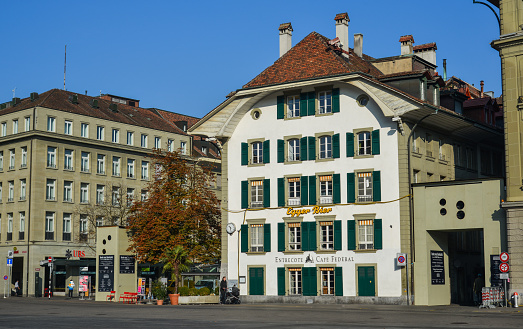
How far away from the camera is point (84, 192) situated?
85.7 meters

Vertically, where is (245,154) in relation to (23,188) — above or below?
below

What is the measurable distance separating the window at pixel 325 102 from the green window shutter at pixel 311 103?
0.39m

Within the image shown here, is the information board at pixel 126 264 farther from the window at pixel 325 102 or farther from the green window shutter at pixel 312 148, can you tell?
the window at pixel 325 102

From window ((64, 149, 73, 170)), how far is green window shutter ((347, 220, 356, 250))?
135 ft

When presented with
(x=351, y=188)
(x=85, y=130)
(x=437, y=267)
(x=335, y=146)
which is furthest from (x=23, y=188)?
(x=437, y=267)

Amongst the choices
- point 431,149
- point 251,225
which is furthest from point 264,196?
point 431,149

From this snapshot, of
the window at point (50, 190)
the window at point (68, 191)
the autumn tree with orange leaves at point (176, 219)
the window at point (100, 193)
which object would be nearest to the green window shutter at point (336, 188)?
the autumn tree with orange leaves at point (176, 219)

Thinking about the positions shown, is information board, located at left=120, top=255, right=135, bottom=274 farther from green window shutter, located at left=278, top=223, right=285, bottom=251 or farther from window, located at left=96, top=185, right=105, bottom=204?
window, located at left=96, top=185, right=105, bottom=204

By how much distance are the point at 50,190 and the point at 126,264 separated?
26576 mm

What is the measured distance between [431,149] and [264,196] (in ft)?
37.2

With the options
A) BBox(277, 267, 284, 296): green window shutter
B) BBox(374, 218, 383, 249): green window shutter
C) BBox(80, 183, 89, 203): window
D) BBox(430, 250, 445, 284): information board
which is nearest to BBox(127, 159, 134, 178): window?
BBox(80, 183, 89, 203): window

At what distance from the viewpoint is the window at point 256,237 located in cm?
5462

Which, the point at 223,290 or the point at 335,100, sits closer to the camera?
the point at 223,290

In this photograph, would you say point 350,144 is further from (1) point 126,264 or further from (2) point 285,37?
(1) point 126,264
